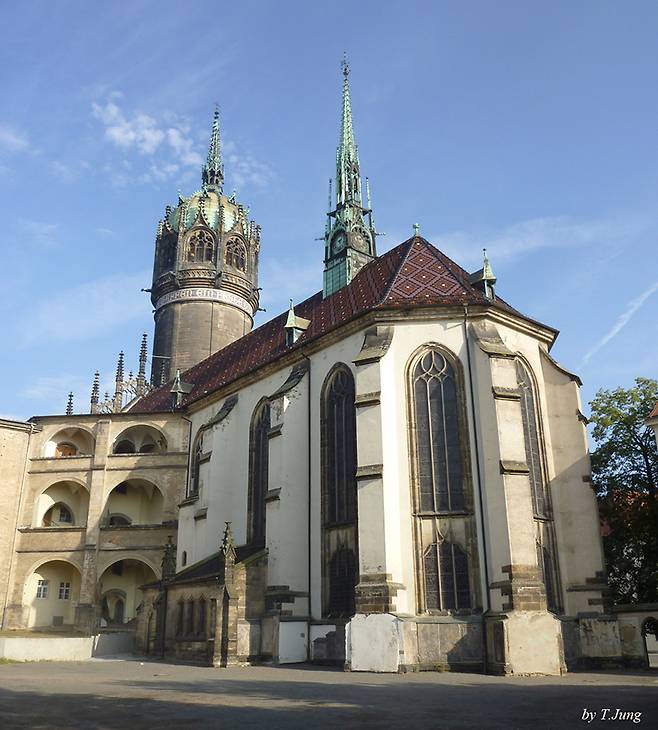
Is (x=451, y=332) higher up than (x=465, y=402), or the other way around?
(x=451, y=332)

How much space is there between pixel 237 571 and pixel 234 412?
8.35m

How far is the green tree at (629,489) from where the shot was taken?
79.7ft

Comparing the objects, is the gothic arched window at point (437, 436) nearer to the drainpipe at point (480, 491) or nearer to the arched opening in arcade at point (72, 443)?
the drainpipe at point (480, 491)

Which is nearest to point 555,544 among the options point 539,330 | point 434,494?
point 434,494

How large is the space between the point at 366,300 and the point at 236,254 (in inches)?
921

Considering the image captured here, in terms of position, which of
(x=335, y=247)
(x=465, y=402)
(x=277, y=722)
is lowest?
(x=277, y=722)

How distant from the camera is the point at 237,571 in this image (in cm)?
2228

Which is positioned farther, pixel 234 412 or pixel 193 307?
pixel 193 307

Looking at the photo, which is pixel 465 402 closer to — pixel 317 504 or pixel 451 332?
pixel 451 332

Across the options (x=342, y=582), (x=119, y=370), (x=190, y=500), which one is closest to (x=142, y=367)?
(x=119, y=370)

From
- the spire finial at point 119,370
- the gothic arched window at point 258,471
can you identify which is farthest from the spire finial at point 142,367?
the gothic arched window at point 258,471

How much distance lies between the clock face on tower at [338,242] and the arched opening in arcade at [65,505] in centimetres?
1696

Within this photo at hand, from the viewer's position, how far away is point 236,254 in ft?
154

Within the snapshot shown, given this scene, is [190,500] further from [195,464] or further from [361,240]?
[361,240]
